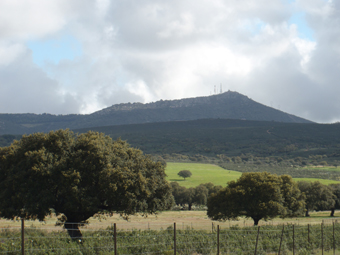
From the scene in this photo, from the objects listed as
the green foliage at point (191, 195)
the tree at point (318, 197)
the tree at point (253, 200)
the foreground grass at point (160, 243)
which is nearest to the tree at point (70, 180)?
the foreground grass at point (160, 243)

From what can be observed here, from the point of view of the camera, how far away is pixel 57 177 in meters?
25.5

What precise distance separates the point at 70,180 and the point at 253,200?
89.9ft

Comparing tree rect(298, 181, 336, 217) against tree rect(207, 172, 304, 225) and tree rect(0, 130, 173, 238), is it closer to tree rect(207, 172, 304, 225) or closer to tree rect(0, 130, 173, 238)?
tree rect(207, 172, 304, 225)

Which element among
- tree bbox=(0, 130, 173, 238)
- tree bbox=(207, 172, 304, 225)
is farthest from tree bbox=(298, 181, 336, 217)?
tree bbox=(0, 130, 173, 238)

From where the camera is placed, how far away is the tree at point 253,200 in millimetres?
45469

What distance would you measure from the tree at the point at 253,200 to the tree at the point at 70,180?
2015 centimetres

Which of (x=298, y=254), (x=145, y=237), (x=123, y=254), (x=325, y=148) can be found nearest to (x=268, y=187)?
(x=298, y=254)

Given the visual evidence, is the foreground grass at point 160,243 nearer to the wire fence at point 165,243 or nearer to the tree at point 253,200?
the wire fence at point 165,243

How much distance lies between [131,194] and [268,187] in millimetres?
25214

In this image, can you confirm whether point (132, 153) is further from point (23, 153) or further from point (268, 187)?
point (268, 187)

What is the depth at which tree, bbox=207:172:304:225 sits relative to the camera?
45469 millimetres

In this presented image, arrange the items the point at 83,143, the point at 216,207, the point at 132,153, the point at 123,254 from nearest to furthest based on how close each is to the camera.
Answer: the point at 123,254 → the point at 83,143 → the point at 132,153 → the point at 216,207

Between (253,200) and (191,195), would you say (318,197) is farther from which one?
(253,200)

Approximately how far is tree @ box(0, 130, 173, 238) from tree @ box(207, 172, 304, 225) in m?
20.2
